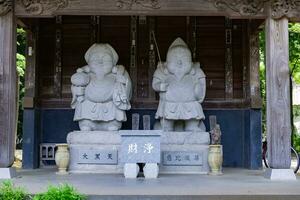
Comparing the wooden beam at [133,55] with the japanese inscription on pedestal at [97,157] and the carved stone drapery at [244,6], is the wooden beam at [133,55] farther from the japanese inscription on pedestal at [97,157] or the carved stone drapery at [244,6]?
the carved stone drapery at [244,6]

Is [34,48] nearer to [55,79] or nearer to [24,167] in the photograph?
[55,79]

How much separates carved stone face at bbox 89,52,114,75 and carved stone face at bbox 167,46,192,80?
4.05 feet

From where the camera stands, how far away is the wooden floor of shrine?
670cm

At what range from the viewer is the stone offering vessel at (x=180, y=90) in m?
10.1

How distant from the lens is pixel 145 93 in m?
11.2

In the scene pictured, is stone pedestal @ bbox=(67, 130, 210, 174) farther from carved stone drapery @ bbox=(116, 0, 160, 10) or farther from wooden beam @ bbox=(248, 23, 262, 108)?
carved stone drapery @ bbox=(116, 0, 160, 10)

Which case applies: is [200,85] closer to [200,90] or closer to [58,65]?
[200,90]

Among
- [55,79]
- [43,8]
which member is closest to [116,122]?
[55,79]

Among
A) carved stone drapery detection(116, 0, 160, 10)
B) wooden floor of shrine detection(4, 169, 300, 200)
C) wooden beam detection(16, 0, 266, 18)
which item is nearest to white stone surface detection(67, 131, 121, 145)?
wooden floor of shrine detection(4, 169, 300, 200)

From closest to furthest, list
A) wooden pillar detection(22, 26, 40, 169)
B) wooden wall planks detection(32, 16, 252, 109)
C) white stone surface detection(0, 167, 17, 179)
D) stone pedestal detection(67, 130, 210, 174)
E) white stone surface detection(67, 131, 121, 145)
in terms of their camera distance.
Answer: white stone surface detection(0, 167, 17, 179)
stone pedestal detection(67, 130, 210, 174)
white stone surface detection(67, 131, 121, 145)
wooden pillar detection(22, 26, 40, 169)
wooden wall planks detection(32, 16, 252, 109)

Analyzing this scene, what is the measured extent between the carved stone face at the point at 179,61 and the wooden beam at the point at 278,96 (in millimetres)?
1962

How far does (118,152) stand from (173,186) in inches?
94.3

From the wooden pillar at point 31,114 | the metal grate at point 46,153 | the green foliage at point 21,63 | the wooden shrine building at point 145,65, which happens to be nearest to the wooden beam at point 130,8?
the wooden shrine building at point 145,65

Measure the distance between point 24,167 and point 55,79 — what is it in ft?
6.74
